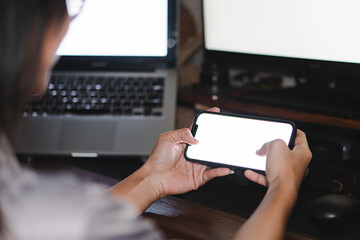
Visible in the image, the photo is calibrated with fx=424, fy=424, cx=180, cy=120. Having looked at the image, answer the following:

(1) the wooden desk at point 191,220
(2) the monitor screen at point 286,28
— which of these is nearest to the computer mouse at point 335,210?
(1) the wooden desk at point 191,220

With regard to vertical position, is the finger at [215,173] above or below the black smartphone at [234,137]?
below

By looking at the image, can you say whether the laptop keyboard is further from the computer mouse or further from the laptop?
the computer mouse

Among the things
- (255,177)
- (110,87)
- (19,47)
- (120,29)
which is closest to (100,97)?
(110,87)

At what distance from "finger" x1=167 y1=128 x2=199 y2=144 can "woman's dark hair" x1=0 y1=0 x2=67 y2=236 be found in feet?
0.91

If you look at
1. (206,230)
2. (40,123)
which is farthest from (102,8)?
(206,230)

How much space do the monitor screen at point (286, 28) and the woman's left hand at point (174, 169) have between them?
0.21 m

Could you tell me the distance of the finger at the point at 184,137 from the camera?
2.01 feet

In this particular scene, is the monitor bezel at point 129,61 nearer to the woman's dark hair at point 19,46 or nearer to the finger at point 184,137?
the finger at point 184,137

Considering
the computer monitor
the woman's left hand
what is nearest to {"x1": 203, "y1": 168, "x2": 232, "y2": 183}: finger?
the woman's left hand

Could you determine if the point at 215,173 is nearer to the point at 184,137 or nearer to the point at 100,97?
the point at 184,137

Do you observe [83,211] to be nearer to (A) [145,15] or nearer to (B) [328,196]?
(B) [328,196]

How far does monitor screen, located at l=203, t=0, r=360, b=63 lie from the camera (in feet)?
2.18

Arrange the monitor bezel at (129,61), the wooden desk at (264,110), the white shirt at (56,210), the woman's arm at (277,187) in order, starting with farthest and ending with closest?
the monitor bezel at (129,61)
the wooden desk at (264,110)
the woman's arm at (277,187)
the white shirt at (56,210)

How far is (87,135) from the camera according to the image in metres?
0.74
